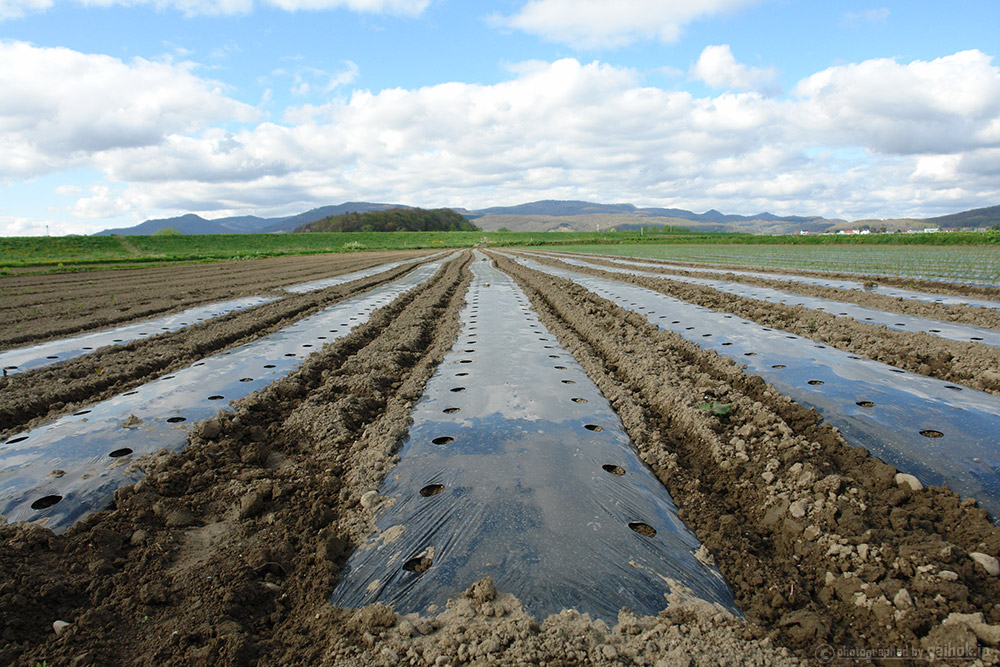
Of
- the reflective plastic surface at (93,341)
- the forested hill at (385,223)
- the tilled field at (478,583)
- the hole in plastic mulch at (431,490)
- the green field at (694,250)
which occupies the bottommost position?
the tilled field at (478,583)

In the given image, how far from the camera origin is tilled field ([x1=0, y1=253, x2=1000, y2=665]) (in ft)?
5.74

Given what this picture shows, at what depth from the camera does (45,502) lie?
9.05ft

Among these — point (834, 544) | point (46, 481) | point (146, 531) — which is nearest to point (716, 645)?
point (834, 544)

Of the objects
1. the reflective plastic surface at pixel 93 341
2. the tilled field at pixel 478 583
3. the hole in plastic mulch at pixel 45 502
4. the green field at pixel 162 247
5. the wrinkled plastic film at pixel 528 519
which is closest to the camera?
the tilled field at pixel 478 583

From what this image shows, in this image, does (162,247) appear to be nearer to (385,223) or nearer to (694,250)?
(694,250)

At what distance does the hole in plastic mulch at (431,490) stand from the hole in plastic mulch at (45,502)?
2.13m

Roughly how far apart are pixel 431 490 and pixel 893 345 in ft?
18.4

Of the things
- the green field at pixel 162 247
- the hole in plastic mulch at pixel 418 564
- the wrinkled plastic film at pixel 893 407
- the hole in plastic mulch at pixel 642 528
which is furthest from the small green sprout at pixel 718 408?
the green field at pixel 162 247

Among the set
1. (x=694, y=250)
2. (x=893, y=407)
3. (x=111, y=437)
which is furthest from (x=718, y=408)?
(x=694, y=250)

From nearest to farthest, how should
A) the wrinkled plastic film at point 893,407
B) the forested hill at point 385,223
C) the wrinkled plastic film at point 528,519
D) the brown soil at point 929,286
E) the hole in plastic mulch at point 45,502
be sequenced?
the wrinkled plastic film at point 528,519 → the hole in plastic mulch at point 45,502 → the wrinkled plastic film at point 893,407 → the brown soil at point 929,286 → the forested hill at point 385,223

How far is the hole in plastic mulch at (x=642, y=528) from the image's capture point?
2373 mm

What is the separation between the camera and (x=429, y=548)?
7.44 ft

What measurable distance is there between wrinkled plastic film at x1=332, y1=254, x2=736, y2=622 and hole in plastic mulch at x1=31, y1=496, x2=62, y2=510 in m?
1.88

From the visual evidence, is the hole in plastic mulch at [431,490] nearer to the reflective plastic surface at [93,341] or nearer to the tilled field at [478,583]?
the tilled field at [478,583]
